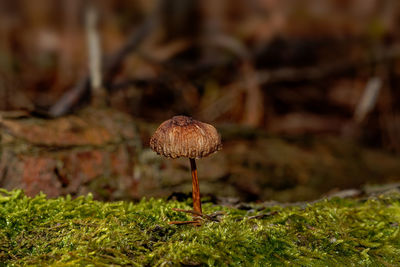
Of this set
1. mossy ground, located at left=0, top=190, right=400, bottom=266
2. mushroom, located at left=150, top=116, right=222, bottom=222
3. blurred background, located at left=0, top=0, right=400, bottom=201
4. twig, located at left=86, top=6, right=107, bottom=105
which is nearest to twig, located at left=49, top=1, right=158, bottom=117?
blurred background, located at left=0, top=0, right=400, bottom=201

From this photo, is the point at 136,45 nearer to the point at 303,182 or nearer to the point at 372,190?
the point at 303,182

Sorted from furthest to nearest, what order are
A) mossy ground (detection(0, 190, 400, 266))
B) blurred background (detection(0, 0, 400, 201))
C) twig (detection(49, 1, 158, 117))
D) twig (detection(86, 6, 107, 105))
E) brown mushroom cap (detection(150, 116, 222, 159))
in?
twig (detection(49, 1, 158, 117)), twig (detection(86, 6, 107, 105)), blurred background (detection(0, 0, 400, 201)), brown mushroom cap (detection(150, 116, 222, 159)), mossy ground (detection(0, 190, 400, 266))

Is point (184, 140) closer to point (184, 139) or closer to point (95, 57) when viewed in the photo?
point (184, 139)

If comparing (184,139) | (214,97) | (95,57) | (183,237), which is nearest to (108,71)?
(95,57)

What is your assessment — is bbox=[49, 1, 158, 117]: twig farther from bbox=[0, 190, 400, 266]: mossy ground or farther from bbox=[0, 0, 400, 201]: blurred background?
bbox=[0, 190, 400, 266]: mossy ground

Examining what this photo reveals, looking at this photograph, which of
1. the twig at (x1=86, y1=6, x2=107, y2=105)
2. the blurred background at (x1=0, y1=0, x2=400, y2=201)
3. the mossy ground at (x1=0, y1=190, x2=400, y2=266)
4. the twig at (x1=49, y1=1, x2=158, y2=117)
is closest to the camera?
the mossy ground at (x1=0, y1=190, x2=400, y2=266)
